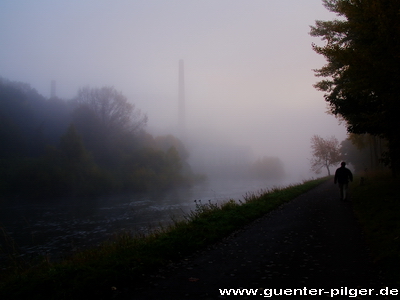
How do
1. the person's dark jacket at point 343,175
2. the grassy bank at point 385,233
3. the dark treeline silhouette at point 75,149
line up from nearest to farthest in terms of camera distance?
the grassy bank at point 385,233 < the person's dark jacket at point 343,175 < the dark treeline silhouette at point 75,149

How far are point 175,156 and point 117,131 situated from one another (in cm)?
1536

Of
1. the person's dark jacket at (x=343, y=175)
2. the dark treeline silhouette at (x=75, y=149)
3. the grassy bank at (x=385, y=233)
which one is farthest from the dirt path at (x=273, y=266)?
the dark treeline silhouette at (x=75, y=149)

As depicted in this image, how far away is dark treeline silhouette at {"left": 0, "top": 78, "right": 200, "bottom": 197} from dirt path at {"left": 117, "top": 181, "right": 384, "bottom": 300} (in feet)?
152

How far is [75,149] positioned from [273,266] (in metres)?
54.2

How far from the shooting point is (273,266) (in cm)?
595

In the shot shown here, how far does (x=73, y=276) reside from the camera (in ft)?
18.1

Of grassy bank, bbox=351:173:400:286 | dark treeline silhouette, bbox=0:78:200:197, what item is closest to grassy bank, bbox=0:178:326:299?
grassy bank, bbox=351:173:400:286

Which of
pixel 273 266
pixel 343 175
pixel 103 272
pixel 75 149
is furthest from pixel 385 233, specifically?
pixel 75 149

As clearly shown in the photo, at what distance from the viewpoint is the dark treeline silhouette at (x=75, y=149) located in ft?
163

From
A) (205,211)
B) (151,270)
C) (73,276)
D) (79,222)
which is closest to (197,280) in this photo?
(151,270)

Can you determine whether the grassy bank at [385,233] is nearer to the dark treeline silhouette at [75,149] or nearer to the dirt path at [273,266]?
the dirt path at [273,266]

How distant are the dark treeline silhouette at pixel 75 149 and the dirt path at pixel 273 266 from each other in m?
46.4

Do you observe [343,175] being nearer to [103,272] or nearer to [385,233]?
[385,233]

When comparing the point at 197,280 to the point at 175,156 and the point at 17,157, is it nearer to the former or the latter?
the point at 17,157
